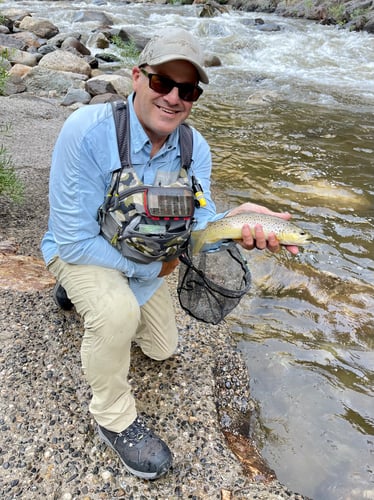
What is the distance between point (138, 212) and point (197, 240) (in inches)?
23.9

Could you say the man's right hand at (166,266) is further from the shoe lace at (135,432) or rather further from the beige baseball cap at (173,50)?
the beige baseball cap at (173,50)

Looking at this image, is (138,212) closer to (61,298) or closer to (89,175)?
(89,175)

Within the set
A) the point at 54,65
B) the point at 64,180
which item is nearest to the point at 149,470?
the point at 64,180

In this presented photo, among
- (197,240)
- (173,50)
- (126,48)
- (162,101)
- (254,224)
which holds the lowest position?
(126,48)

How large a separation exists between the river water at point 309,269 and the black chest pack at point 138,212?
164cm

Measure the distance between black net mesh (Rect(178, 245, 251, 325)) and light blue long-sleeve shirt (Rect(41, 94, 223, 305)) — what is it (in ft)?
1.89

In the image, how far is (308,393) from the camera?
12.2 ft

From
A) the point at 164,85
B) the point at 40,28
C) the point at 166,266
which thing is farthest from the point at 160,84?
the point at 40,28

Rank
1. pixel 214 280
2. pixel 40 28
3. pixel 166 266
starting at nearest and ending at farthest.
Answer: pixel 166 266 → pixel 214 280 → pixel 40 28

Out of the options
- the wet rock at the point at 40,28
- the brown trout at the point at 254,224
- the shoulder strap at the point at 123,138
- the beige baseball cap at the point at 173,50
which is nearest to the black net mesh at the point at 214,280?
the brown trout at the point at 254,224

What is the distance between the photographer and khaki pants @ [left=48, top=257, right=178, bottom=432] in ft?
8.18

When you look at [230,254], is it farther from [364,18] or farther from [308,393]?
[364,18]

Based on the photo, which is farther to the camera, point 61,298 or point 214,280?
point 61,298

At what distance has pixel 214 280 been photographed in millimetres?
3242
